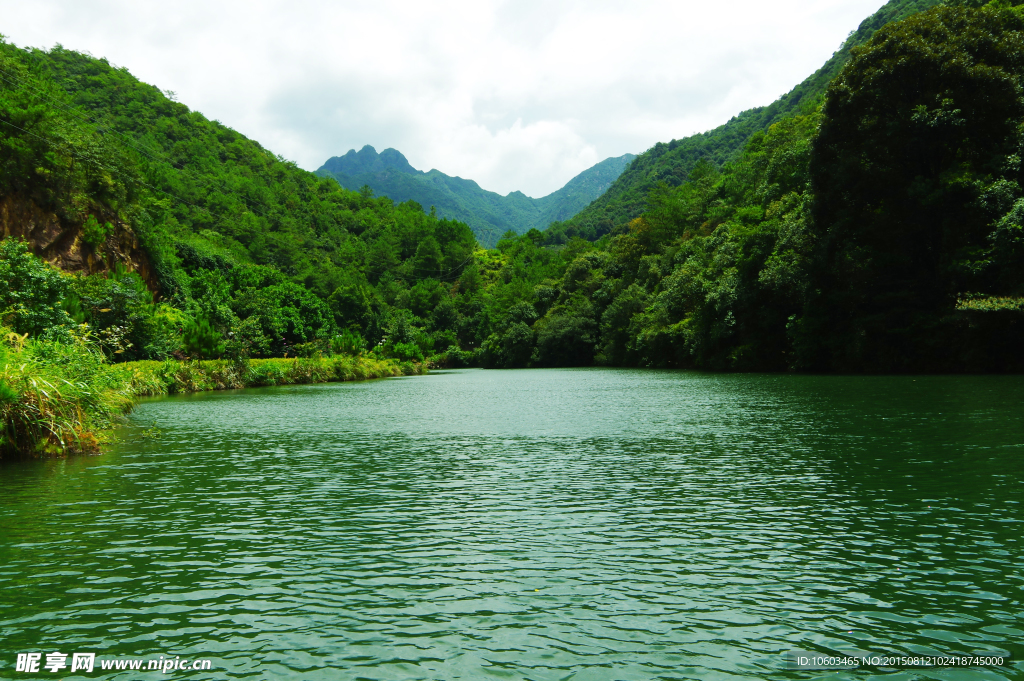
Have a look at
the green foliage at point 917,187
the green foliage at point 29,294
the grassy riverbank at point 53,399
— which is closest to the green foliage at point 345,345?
the green foliage at point 29,294

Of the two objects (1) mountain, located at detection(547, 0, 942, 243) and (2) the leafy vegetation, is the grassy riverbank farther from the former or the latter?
(1) mountain, located at detection(547, 0, 942, 243)

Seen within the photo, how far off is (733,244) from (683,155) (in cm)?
8423

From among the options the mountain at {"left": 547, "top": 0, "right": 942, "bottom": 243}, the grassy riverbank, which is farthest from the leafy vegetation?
the mountain at {"left": 547, "top": 0, "right": 942, "bottom": 243}

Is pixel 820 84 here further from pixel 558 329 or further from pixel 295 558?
pixel 295 558

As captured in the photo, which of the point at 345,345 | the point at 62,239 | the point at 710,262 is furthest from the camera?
the point at 345,345

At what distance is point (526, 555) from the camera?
7848 mm

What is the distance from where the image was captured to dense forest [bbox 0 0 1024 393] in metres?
35.5

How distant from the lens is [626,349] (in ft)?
259

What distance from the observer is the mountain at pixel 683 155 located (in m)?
101

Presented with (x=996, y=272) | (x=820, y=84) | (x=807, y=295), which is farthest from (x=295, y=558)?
(x=820, y=84)

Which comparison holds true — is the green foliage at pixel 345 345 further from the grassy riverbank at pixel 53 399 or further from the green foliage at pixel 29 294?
the grassy riverbank at pixel 53 399

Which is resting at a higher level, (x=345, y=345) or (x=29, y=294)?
(x=29, y=294)

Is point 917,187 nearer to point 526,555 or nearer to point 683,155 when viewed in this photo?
point 526,555

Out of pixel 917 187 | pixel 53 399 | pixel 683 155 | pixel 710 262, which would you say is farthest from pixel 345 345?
pixel 683 155
